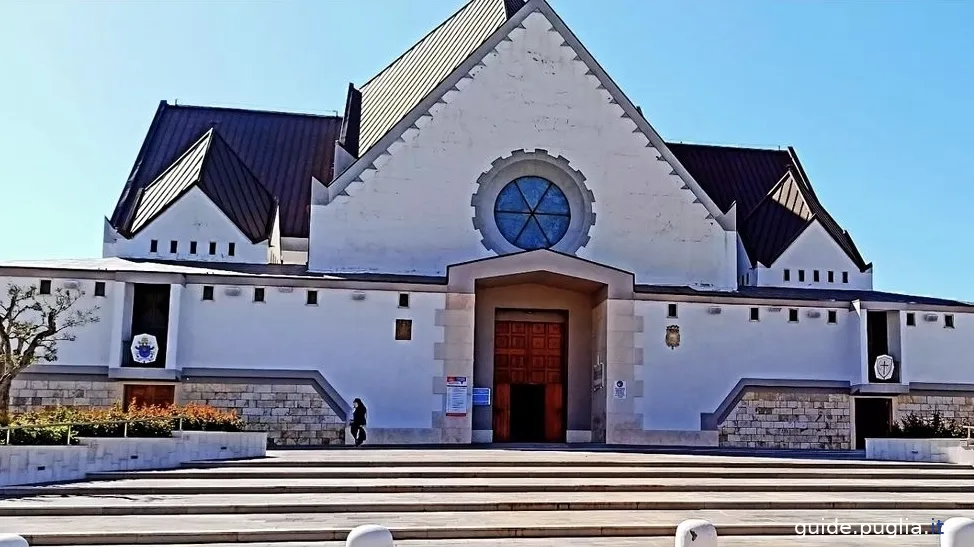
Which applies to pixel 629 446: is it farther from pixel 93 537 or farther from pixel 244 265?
pixel 93 537

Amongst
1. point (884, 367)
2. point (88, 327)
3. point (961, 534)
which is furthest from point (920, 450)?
point (88, 327)

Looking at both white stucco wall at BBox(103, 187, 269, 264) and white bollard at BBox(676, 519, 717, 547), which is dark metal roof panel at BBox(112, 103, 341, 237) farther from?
white bollard at BBox(676, 519, 717, 547)

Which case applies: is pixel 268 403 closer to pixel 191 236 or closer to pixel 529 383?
pixel 191 236

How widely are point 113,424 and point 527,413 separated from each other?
15047mm

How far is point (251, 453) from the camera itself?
75.7 ft

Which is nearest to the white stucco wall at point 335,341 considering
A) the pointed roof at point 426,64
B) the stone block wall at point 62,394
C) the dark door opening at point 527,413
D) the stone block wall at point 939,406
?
the stone block wall at point 62,394

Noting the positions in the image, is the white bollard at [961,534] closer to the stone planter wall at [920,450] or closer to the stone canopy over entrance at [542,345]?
the stone planter wall at [920,450]

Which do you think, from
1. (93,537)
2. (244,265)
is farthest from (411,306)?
(93,537)

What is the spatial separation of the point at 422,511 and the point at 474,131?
1861cm

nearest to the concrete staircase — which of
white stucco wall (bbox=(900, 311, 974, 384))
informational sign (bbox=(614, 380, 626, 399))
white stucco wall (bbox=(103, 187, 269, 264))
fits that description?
informational sign (bbox=(614, 380, 626, 399))

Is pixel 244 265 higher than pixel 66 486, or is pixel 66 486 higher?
pixel 244 265

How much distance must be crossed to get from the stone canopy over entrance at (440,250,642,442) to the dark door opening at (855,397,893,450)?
24.1ft

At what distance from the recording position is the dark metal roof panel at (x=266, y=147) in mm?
37884

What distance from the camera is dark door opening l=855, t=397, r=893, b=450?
31.6 meters
